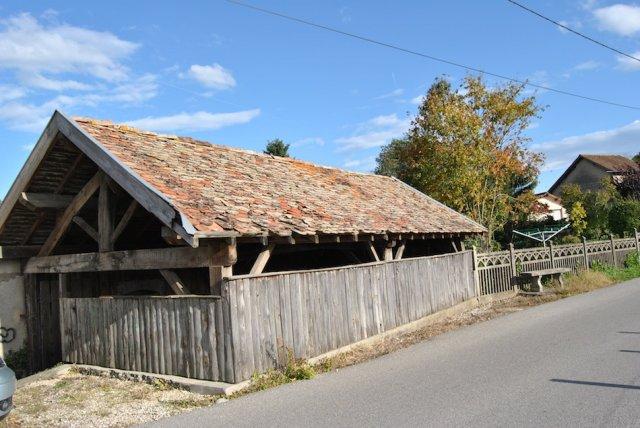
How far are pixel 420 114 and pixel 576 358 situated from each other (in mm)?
20199

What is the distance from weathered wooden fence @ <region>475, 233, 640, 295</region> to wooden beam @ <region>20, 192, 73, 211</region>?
11384 millimetres

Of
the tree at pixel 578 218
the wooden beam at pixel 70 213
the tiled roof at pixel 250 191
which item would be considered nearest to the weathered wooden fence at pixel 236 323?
the tiled roof at pixel 250 191

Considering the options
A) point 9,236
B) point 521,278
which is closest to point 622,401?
point 9,236

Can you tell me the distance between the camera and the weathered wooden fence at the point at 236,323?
26.4ft

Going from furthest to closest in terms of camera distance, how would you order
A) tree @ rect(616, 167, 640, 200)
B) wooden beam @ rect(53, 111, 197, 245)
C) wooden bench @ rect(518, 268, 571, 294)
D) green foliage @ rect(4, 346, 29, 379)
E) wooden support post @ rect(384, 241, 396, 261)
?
tree @ rect(616, 167, 640, 200)
wooden bench @ rect(518, 268, 571, 294)
wooden support post @ rect(384, 241, 396, 261)
green foliage @ rect(4, 346, 29, 379)
wooden beam @ rect(53, 111, 197, 245)

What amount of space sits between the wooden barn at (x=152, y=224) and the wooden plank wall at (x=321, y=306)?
0.94ft

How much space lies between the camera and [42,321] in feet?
38.5

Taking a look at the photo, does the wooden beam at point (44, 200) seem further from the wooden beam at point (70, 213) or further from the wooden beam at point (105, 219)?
the wooden beam at point (105, 219)

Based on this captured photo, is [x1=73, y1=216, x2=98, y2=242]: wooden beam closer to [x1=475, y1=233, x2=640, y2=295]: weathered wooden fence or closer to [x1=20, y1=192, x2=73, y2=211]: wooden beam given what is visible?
[x1=20, y1=192, x2=73, y2=211]: wooden beam

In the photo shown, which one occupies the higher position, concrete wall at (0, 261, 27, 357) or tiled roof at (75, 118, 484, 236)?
tiled roof at (75, 118, 484, 236)

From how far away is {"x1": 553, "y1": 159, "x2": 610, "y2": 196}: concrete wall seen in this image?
51.8 metres

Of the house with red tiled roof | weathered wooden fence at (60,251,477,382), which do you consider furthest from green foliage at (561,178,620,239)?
weathered wooden fence at (60,251,477,382)

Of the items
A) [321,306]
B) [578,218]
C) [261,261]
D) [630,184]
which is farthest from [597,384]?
[630,184]

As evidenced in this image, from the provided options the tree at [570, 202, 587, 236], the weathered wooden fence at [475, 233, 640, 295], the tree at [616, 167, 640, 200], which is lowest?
the weathered wooden fence at [475, 233, 640, 295]
